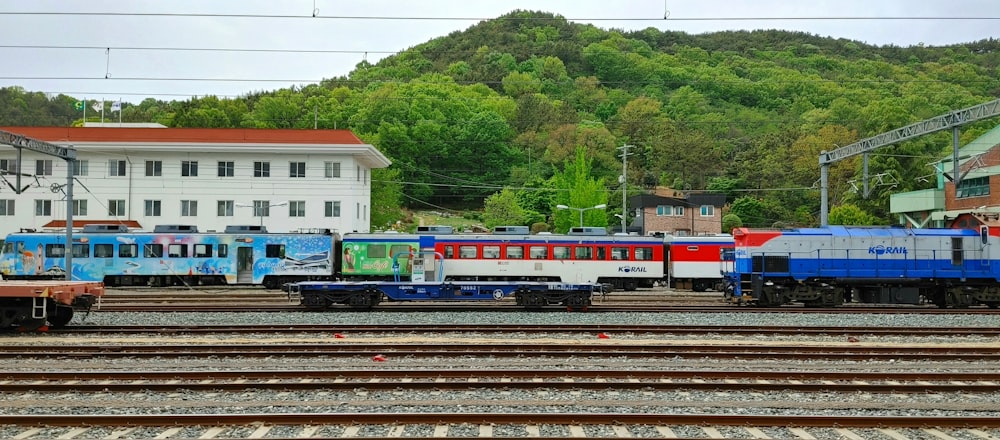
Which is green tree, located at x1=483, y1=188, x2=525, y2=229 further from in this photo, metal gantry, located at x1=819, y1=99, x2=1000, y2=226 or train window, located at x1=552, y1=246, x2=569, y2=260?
metal gantry, located at x1=819, y1=99, x2=1000, y2=226

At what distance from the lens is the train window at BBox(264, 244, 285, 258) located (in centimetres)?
3341

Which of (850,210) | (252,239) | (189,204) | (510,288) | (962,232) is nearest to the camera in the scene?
(510,288)

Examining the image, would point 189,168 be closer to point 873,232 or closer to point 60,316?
point 60,316

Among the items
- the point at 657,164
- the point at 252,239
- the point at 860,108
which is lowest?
the point at 252,239

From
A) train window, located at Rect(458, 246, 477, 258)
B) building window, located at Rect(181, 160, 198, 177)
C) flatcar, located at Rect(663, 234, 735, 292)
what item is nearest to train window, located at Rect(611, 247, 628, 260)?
flatcar, located at Rect(663, 234, 735, 292)

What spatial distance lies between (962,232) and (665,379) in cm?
1931

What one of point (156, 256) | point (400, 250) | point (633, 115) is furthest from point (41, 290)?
point (633, 115)

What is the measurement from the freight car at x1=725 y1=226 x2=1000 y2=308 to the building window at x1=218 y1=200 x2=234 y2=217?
3367 cm

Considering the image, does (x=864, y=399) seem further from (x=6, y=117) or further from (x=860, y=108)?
(x=6, y=117)

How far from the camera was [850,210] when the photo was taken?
5478 cm

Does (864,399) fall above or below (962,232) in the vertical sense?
below

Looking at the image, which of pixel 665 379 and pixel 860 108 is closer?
pixel 665 379

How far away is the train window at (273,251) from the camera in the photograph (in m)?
33.4

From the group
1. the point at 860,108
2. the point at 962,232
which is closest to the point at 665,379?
the point at 962,232
